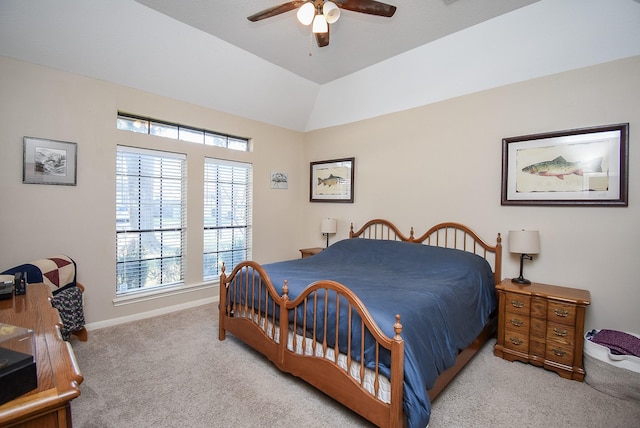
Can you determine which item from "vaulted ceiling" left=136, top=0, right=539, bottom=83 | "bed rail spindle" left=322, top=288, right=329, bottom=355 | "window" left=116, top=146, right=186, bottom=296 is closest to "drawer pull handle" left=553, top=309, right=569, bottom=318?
"bed rail spindle" left=322, top=288, right=329, bottom=355

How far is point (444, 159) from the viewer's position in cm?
353

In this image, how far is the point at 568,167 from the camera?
108 inches

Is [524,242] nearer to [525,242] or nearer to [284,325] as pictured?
[525,242]

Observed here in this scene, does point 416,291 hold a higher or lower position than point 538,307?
higher

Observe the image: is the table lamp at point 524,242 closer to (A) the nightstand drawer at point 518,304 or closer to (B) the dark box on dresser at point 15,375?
(A) the nightstand drawer at point 518,304

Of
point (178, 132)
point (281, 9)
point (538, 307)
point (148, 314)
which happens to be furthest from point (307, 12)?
point (148, 314)

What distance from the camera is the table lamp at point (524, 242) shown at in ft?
8.95

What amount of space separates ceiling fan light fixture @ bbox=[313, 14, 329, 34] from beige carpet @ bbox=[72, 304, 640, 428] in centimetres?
276

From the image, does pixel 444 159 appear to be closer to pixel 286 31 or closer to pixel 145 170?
pixel 286 31

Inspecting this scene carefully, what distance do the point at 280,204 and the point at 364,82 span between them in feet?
7.66

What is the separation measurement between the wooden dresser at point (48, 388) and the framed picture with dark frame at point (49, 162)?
217 centimetres

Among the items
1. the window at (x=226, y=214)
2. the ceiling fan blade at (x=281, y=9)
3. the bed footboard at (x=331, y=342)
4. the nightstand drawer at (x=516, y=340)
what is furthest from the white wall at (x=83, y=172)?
the nightstand drawer at (x=516, y=340)

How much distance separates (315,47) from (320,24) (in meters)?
1.26

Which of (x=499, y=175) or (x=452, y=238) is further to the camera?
(x=452, y=238)
